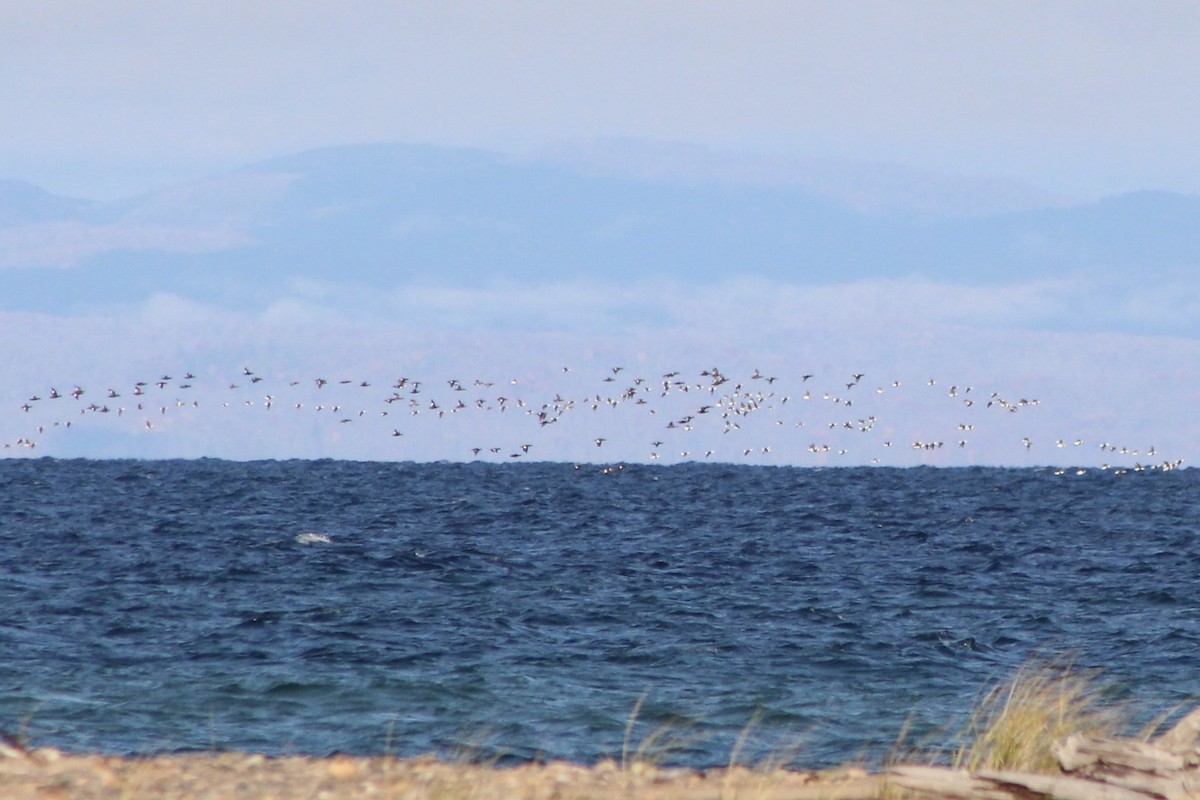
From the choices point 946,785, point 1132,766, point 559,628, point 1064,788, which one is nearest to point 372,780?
point 946,785

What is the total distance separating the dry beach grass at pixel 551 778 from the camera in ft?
46.1

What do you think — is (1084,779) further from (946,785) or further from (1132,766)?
(946,785)

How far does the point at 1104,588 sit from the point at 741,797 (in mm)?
30780

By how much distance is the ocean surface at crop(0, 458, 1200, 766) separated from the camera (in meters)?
22.5

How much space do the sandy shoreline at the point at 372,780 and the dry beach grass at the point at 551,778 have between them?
1 cm

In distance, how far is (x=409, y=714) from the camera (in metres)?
23.1

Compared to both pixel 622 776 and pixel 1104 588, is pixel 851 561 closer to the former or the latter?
pixel 1104 588

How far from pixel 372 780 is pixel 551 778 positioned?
5.88ft

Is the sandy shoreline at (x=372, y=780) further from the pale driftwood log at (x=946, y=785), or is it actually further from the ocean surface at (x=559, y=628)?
the ocean surface at (x=559, y=628)

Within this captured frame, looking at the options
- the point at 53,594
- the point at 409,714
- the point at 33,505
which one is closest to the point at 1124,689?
the point at 409,714

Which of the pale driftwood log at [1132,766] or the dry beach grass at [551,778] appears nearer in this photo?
the pale driftwood log at [1132,766]

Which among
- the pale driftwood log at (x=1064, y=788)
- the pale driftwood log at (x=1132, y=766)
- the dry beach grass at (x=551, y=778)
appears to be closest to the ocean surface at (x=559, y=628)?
the dry beach grass at (x=551, y=778)

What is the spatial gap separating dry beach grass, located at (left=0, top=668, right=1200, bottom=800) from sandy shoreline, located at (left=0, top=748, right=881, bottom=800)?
1cm

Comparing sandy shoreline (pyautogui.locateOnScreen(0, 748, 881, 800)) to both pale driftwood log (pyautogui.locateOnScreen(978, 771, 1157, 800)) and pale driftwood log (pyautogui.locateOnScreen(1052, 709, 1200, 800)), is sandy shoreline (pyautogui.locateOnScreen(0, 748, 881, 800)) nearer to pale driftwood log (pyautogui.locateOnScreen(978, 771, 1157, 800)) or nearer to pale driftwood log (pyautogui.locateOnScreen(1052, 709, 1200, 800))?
pale driftwood log (pyautogui.locateOnScreen(978, 771, 1157, 800))
